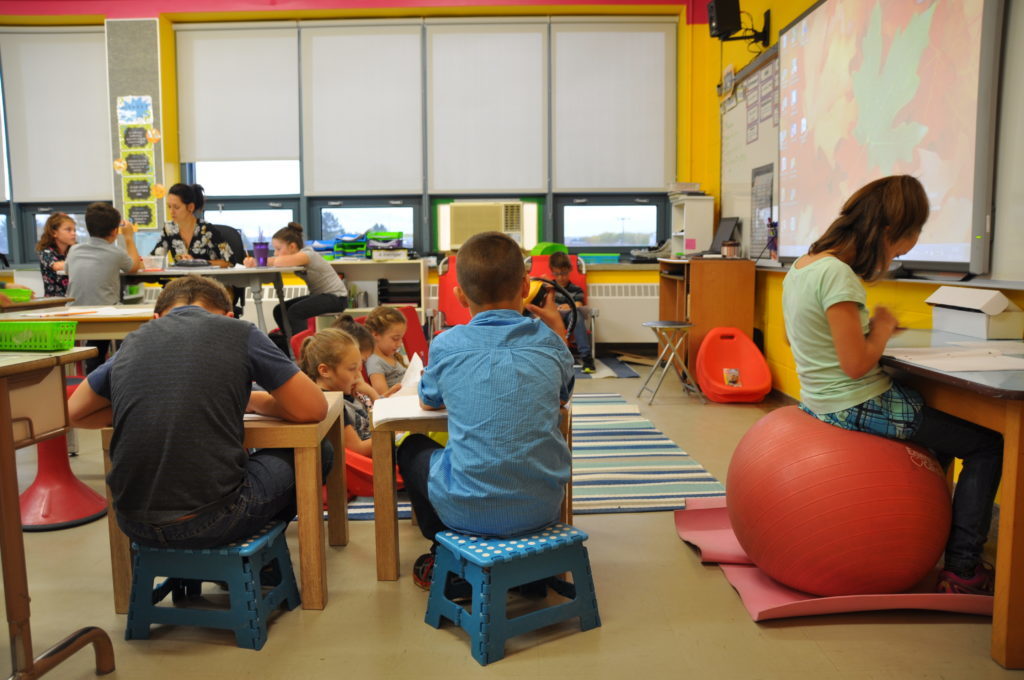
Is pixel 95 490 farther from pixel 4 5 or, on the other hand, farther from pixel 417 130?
pixel 4 5

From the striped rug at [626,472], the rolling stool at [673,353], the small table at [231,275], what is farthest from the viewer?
the rolling stool at [673,353]

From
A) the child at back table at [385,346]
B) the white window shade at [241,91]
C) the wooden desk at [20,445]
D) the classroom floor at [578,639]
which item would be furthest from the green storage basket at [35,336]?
the white window shade at [241,91]

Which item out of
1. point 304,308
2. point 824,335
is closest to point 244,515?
point 824,335

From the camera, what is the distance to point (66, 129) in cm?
731

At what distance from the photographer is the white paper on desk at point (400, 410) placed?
2102 millimetres

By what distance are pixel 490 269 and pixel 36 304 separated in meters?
2.93

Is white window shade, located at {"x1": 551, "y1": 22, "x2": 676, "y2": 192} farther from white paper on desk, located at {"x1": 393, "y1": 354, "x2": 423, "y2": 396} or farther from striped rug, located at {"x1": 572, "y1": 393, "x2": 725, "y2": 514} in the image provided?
white paper on desk, located at {"x1": 393, "y1": 354, "x2": 423, "y2": 396}

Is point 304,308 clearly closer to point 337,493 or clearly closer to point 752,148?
point 337,493

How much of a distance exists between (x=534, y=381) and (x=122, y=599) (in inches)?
50.1

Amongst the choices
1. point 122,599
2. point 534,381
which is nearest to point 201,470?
point 122,599

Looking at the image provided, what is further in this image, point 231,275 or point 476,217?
point 476,217

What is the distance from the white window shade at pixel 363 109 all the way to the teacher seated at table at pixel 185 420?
5.53 m

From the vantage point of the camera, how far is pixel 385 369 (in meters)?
3.57

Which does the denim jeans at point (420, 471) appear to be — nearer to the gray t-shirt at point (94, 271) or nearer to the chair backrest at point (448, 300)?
the gray t-shirt at point (94, 271)
